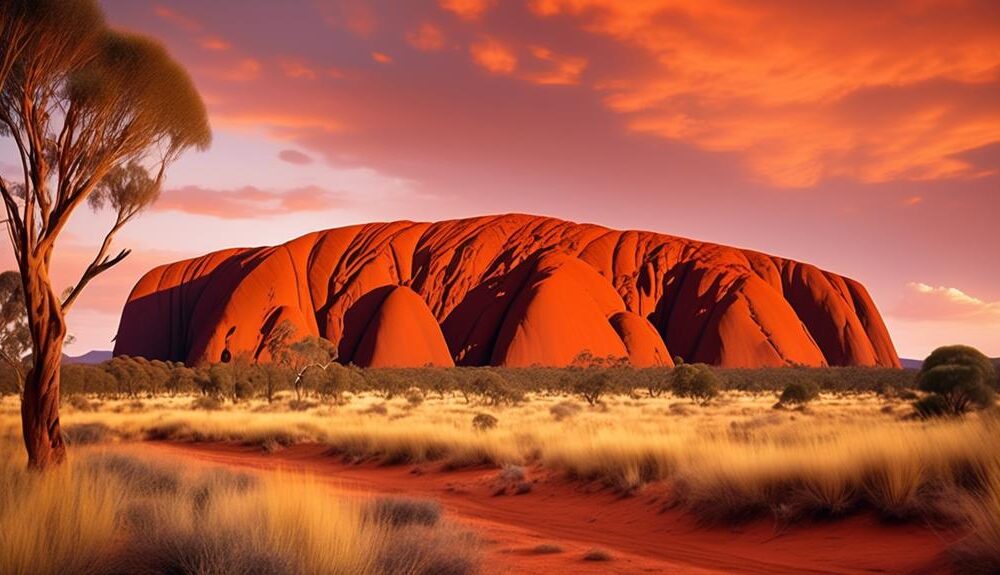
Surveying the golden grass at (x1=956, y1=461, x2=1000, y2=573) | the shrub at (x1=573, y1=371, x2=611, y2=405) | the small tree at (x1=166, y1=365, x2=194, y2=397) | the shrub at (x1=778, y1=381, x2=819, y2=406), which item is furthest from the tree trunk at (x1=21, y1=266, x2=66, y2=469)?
the small tree at (x1=166, y1=365, x2=194, y2=397)

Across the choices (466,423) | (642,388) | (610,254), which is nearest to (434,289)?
(610,254)

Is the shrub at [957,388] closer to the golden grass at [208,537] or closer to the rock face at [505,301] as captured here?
the golden grass at [208,537]

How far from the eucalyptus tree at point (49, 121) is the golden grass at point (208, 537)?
10.6 ft

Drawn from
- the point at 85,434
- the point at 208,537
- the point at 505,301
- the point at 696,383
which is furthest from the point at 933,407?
the point at 505,301

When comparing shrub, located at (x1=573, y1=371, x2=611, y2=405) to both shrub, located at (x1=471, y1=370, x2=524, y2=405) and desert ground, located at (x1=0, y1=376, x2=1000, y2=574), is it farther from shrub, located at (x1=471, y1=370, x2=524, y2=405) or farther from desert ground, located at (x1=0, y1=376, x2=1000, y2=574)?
desert ground, located at (x1=0, y1=376, x2=1000, y2=574)

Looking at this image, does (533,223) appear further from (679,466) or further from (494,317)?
(679,466)

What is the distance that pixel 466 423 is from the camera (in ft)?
77.7

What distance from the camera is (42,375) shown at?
9734mm

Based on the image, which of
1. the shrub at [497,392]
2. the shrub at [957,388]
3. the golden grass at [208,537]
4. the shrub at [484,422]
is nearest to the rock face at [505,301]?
the shrub at [497,392]

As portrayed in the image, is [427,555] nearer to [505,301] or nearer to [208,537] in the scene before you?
[208,537]

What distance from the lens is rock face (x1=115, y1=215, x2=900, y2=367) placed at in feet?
275

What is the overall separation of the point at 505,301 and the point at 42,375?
79.3 meters

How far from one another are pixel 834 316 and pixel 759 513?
103m

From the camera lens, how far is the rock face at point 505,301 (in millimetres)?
83688
